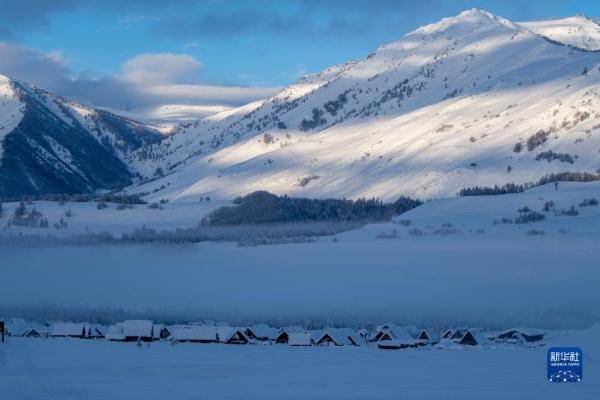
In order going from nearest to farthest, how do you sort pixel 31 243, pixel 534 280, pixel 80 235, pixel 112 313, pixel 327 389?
pixel 327 389 → pixel 112 313 → pixel 534 280 → pixel 31 243 → pixel 80 235

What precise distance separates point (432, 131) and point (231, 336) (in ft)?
313

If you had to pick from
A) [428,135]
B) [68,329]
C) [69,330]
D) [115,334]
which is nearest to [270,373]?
[115,334]

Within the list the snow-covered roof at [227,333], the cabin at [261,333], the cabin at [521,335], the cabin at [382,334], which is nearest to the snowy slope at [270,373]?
the snow-covered roof at [227,333]

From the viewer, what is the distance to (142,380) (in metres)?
23.7

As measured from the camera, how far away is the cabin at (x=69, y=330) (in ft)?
132

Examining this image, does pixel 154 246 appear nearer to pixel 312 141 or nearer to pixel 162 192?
pixel 162 192

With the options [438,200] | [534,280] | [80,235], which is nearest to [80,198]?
Answer: [80,235]

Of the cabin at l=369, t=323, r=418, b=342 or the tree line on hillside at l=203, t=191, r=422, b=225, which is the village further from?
the tree line on hillside at l=203, t=191, r=422, b=225

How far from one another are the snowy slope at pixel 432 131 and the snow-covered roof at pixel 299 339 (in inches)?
2433

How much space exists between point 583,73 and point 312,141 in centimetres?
5054

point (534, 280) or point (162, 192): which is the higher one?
point (162, 192)

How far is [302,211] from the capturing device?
3802 inches

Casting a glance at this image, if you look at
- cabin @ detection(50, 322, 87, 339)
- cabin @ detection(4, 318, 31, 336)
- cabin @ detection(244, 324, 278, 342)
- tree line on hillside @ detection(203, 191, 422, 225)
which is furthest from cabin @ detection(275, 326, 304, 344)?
tree line on hillside @ detection(203, 191, 422, 225)

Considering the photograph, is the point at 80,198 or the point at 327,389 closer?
the point at 327,389
